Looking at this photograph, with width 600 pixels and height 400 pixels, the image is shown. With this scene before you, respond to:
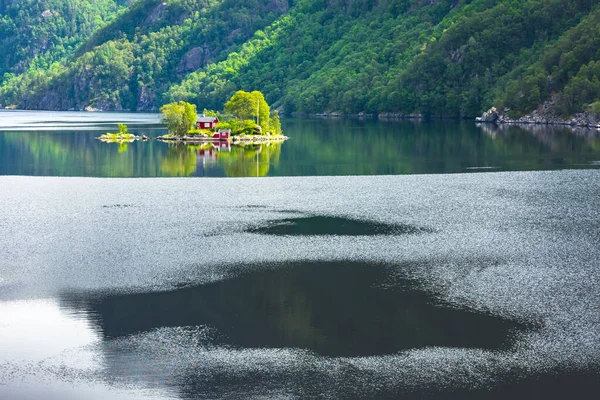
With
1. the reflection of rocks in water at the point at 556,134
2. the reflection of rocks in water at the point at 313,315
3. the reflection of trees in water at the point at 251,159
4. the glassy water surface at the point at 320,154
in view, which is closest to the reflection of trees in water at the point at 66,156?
the glassy water surface at the point at 320,154

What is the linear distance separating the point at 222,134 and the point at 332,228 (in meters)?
107

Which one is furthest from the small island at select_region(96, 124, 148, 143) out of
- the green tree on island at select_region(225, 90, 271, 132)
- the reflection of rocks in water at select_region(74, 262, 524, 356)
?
the reflection of rocks in water at select_region(74, 262, 524, 356)

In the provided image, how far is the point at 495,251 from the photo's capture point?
56.6m

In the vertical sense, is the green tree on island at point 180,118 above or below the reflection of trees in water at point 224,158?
above

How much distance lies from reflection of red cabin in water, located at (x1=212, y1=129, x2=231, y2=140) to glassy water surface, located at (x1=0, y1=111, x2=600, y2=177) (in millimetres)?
11904

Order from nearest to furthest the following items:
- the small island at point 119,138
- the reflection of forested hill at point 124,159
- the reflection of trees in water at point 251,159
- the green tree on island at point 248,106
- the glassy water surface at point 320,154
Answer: the reflection of trees in water at point 251,159, the reflection of forested hill at point 124,159, the glassy water surface at point 320,154, the small island at point 119,138, the green tree on island at point 248,106

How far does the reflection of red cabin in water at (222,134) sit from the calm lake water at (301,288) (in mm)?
72432

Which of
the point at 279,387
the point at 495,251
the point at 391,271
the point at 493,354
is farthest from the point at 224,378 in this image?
the point at 495,251

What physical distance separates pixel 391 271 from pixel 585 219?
24.5 metres

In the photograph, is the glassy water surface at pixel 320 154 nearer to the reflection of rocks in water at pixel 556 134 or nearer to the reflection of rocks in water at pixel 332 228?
the reflection of rocks in water at pixel 556 134

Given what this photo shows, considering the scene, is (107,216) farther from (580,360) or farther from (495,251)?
(580,360)

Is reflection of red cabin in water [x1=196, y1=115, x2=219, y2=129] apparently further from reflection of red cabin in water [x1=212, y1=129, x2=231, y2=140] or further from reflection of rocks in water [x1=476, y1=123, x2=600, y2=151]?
reflection of rocks in water [x1=476, y1=123, x2=600, y2=151]

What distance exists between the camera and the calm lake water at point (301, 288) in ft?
114

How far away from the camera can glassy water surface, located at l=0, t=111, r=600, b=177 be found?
108250 millimetres
